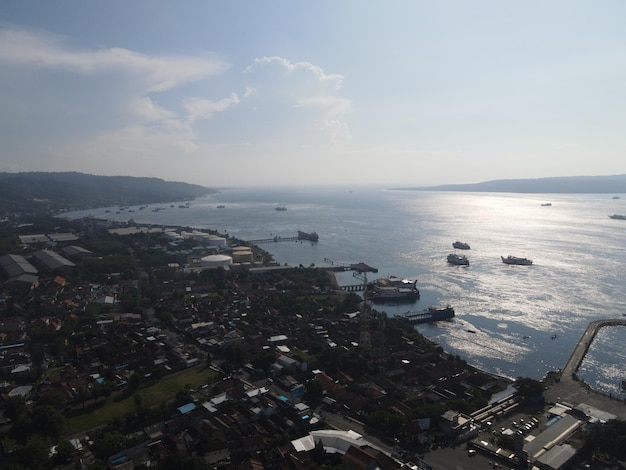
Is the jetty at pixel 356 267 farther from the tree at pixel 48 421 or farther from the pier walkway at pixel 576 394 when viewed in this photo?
the tree at pixel 48 421

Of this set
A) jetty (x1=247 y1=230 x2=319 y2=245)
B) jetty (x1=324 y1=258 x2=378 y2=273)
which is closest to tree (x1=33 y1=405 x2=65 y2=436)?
jetty (x1=324 y1=258 x2=378 y2=273)

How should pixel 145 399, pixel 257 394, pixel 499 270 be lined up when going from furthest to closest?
pixel 499 270 → pixel 145 399 → pixel 257 394

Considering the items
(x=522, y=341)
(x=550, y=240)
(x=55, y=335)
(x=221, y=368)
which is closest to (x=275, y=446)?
(x=221, y=368)

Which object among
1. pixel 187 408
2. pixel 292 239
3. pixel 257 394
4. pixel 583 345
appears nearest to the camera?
pixel 187 408

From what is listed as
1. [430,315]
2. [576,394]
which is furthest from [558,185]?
[576,394]

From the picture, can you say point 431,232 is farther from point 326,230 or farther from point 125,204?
point 125,204

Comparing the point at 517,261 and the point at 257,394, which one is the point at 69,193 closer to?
the point at 517,261

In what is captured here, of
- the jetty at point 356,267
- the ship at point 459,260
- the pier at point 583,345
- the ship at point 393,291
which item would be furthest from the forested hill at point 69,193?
the pier at point 583,345
